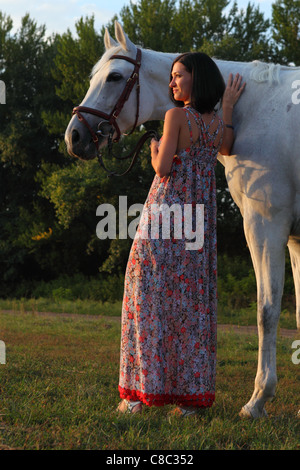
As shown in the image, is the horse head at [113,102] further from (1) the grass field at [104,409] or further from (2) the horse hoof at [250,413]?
(2) the horse hoof at [250,413]

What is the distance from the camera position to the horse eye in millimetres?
3656

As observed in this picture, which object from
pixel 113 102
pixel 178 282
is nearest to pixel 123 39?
pixel 113 102

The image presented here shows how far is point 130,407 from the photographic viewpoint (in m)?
3.21

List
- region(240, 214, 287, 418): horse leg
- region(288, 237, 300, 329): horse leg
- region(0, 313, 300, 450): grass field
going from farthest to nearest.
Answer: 1. region(288, 237, 300, 329): horse leg
2. region(240, 214, 287, 418): horse leg
3. region(0, 313, 300, 450): grass field

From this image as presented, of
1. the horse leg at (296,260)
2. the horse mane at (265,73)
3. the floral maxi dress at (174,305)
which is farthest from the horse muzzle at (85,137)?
the horse leg at (296,260)

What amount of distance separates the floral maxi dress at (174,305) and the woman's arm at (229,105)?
25cm

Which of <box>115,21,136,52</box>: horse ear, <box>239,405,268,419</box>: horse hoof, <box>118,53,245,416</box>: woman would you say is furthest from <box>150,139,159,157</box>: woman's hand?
<box>239,405,268,419</box>: horse hoof

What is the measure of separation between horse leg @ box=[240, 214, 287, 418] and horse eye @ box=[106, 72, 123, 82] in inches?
52.8

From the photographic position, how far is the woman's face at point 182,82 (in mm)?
3225

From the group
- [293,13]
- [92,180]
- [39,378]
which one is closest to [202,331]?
[39,378]

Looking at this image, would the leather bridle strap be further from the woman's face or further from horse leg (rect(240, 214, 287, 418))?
horse leg (rect(240, 214, 287, 418))

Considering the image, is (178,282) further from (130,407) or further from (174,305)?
(130,407)

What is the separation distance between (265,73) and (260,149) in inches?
24.8
